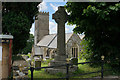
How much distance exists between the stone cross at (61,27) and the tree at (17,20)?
3120 millimetres

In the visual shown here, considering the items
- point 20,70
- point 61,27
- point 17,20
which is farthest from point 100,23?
point 17,20

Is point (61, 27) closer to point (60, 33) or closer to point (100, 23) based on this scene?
point (60, 33)

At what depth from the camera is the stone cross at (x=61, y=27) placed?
837cm

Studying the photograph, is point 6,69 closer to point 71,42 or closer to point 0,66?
point 0,66

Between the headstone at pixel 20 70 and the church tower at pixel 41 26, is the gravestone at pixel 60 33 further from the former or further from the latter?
the church tower at pixel 41 26

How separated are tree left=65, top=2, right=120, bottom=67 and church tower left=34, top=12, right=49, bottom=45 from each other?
29467 mm

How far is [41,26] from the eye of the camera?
36844mm

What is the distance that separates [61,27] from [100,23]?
3205 mm

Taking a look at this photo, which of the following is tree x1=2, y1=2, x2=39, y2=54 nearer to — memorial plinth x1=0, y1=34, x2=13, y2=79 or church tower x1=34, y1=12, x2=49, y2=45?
memorial plinth x1=0, y1=34, x2=13, y2=79

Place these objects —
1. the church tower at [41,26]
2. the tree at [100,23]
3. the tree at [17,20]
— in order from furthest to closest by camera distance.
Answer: the church tower at [41,26] → the tree at [17,20] → the tree at [100,23]

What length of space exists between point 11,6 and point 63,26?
519 centimetres

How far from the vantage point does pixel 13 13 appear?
10031 mm

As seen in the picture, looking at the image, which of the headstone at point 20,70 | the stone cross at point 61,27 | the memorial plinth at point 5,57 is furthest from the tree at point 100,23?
the memorial plinth at point 5,57

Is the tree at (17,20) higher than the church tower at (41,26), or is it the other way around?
the church tower at (41,26)
